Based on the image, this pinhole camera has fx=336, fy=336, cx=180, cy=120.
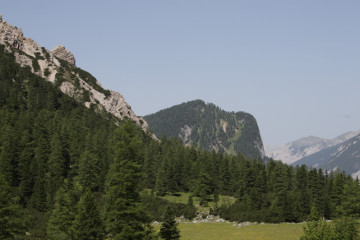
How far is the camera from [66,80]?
167125 mm

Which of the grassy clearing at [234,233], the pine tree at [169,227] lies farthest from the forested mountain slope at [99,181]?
the grassy clearing at [234,233]

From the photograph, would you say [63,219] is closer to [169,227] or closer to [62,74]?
[169,227]

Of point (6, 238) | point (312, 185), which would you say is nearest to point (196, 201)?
point (312, 185)

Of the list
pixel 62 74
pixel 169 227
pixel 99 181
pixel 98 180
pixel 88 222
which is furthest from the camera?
pixel 62 74

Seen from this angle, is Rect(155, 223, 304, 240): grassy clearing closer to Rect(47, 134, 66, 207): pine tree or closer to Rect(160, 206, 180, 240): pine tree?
Rect(160, 206, 180, 240): pine tree

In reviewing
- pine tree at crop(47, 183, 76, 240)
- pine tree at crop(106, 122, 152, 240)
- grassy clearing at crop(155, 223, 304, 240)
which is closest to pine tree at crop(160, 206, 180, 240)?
pine tree at crop(47, 183, 76, 240)

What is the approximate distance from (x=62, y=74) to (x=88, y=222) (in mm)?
146208

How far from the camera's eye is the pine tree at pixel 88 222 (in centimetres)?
3800

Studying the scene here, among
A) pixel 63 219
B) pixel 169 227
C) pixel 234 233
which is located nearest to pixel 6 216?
pixel 63 219

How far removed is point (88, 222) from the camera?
126ft

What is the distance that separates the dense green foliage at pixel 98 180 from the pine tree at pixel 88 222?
0.12 meters

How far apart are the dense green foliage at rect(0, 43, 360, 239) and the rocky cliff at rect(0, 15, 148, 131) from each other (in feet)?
48.8

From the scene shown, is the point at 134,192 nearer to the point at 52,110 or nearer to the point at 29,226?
the point at 29,226

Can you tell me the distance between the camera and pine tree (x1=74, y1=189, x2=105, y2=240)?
1496 inches
